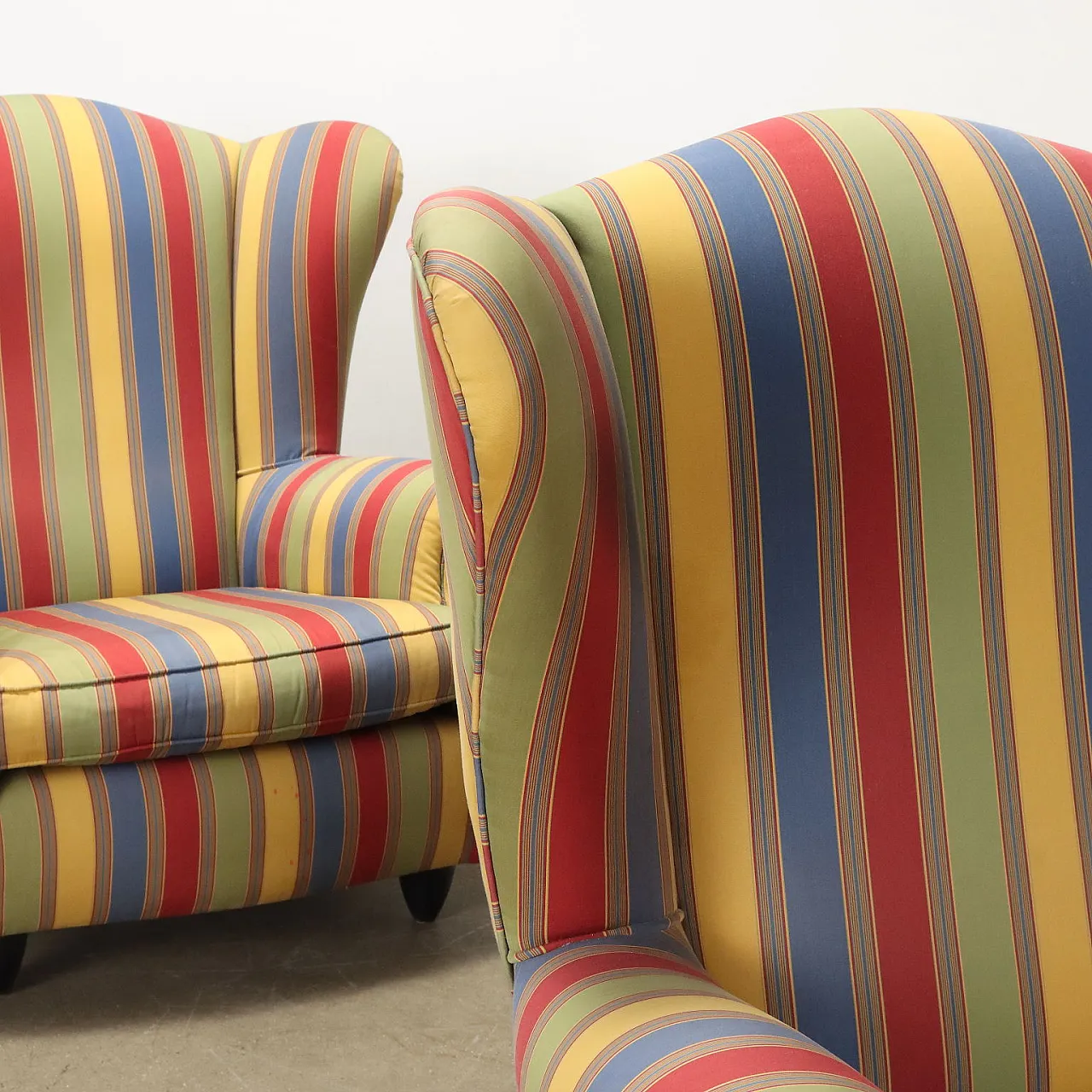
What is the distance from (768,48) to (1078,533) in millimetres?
1614

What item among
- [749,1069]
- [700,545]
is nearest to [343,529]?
[700,545]

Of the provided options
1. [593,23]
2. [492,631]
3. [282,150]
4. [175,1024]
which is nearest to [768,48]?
[593,23]

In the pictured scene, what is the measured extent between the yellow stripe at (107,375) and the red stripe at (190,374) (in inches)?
3.1

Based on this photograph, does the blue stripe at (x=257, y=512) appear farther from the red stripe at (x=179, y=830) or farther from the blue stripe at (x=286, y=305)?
the red stripe at (x=179, y=830)

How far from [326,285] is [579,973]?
141 centimetres

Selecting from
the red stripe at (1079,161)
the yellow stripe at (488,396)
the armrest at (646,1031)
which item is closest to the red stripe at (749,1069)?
the armrest at (646,1031)

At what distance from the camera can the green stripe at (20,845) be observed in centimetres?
127

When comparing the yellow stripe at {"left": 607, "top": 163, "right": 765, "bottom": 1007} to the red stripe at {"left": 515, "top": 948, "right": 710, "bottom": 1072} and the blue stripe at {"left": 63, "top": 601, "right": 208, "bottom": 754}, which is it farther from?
the blue stripe at {"left": 63, "top": 601, "right": 208, "bottom": 754}

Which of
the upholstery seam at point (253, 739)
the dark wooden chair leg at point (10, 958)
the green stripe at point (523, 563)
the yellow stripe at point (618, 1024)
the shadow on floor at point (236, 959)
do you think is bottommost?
the shadow on floor at point (236, 959)

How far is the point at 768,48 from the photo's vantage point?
209 centimetres

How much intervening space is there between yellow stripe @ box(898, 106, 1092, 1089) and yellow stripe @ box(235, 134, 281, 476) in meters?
1.28

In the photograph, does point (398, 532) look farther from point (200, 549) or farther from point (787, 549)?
point (787, 549)

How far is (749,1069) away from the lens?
1.40ft

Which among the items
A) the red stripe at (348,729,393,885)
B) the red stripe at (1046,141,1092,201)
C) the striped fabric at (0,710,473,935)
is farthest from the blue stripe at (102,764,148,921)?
the red stripe at (1046,141,1092,201)
